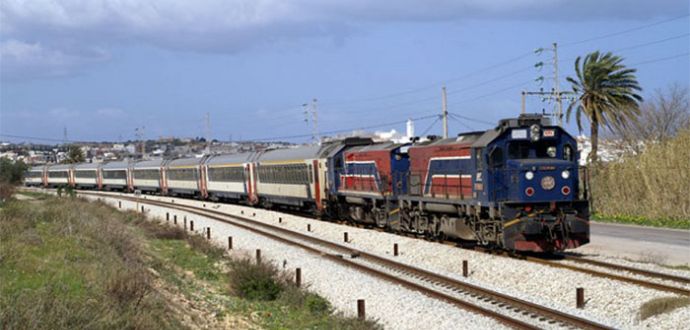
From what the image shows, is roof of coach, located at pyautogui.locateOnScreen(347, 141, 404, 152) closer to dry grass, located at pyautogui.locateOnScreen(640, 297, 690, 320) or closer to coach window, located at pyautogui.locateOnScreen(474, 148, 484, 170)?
coach window, located at pyautogui.locateOnScreen(474, 148, 484, 170)

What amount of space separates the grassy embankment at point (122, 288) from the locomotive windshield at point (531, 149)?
683 centimetres

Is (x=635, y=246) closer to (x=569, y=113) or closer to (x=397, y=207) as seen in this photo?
(x=397, y=207)

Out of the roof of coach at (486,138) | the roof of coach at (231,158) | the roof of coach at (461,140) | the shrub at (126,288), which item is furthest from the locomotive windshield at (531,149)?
the roof of coach at (231,158)

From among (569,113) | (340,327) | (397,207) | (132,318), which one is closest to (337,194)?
(397,207)

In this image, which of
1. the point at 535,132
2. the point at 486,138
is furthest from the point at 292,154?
the point at 535,132

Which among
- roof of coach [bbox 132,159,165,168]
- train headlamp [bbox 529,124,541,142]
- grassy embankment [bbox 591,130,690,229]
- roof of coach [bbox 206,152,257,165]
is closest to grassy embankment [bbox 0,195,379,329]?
train headlamp [bbox 529,124,541,142]

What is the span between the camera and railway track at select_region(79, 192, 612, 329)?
42.8 feet

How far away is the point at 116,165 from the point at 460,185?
6941 centimetres

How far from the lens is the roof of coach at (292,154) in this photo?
39125 mm

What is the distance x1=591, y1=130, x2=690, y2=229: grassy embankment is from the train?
10.8 m

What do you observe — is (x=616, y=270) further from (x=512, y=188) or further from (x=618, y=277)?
(x=512, y=188)

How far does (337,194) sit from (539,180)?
15768 millimetres

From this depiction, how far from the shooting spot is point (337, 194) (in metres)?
35.1

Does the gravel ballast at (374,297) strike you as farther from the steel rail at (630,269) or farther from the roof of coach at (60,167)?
the roof of coach at (60,167)
